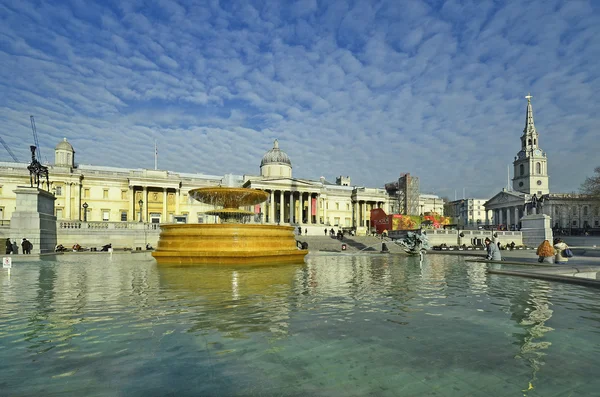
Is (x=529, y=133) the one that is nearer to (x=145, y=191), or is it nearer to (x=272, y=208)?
(x=272, y=208)

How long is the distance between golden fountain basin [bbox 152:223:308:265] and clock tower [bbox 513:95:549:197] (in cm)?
10896

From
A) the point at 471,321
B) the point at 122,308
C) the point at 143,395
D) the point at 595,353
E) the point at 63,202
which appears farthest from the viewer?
the point at 63,202

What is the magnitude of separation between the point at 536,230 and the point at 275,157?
45454 mm

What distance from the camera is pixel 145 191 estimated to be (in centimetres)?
6172

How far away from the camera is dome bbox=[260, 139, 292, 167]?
70000 mm

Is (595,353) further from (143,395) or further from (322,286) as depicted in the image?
(322,286)

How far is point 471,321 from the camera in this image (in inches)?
236

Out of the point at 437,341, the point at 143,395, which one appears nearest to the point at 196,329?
the point at 143,395

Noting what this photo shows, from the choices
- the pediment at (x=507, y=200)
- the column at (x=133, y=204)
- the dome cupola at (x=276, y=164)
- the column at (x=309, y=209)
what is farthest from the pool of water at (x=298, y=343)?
the pediment at (x=507, y=200)

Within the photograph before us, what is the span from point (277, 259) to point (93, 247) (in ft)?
86.6

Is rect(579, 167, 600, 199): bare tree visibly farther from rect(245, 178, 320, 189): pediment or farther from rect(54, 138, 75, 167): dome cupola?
rect(54, 138, 75, 167): dome cupola

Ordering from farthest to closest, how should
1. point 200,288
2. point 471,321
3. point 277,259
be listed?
1. point 277,259
2. point 200,288
3. point 471,321

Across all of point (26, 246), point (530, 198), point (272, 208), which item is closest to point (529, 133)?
point (530, 198)

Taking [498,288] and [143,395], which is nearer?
[143,395]
